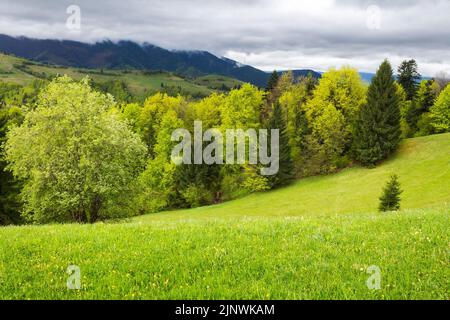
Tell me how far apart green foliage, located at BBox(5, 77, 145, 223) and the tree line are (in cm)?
9

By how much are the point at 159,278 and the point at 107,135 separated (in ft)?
82.6

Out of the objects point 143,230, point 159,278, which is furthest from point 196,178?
point 159,278

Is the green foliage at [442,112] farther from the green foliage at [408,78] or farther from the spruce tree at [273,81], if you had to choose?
the spruce tree at [273,81]

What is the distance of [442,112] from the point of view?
7794 cm

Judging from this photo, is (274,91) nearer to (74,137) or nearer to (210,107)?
(210,107)

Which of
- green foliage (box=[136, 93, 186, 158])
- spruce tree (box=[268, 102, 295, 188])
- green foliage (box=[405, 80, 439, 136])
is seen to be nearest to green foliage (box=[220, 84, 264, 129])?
spruce tree (box=[268, 102, 295, 188])

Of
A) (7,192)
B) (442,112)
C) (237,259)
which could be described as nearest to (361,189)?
(442,112)

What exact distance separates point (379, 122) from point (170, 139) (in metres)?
39.0

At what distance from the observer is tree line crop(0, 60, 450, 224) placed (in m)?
31.3

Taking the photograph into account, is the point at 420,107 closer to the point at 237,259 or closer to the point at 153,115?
the point at 153,115

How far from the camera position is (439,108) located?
78438 mm

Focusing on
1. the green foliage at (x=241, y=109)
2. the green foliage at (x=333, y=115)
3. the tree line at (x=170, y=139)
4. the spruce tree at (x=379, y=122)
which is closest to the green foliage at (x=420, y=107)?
the tree line at (x=170, y=139)

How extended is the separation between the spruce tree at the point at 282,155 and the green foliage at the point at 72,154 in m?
36.0

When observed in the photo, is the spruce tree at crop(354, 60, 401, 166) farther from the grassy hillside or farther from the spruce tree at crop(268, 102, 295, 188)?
the spruce tree at crop(268, 102, 295, 188)
